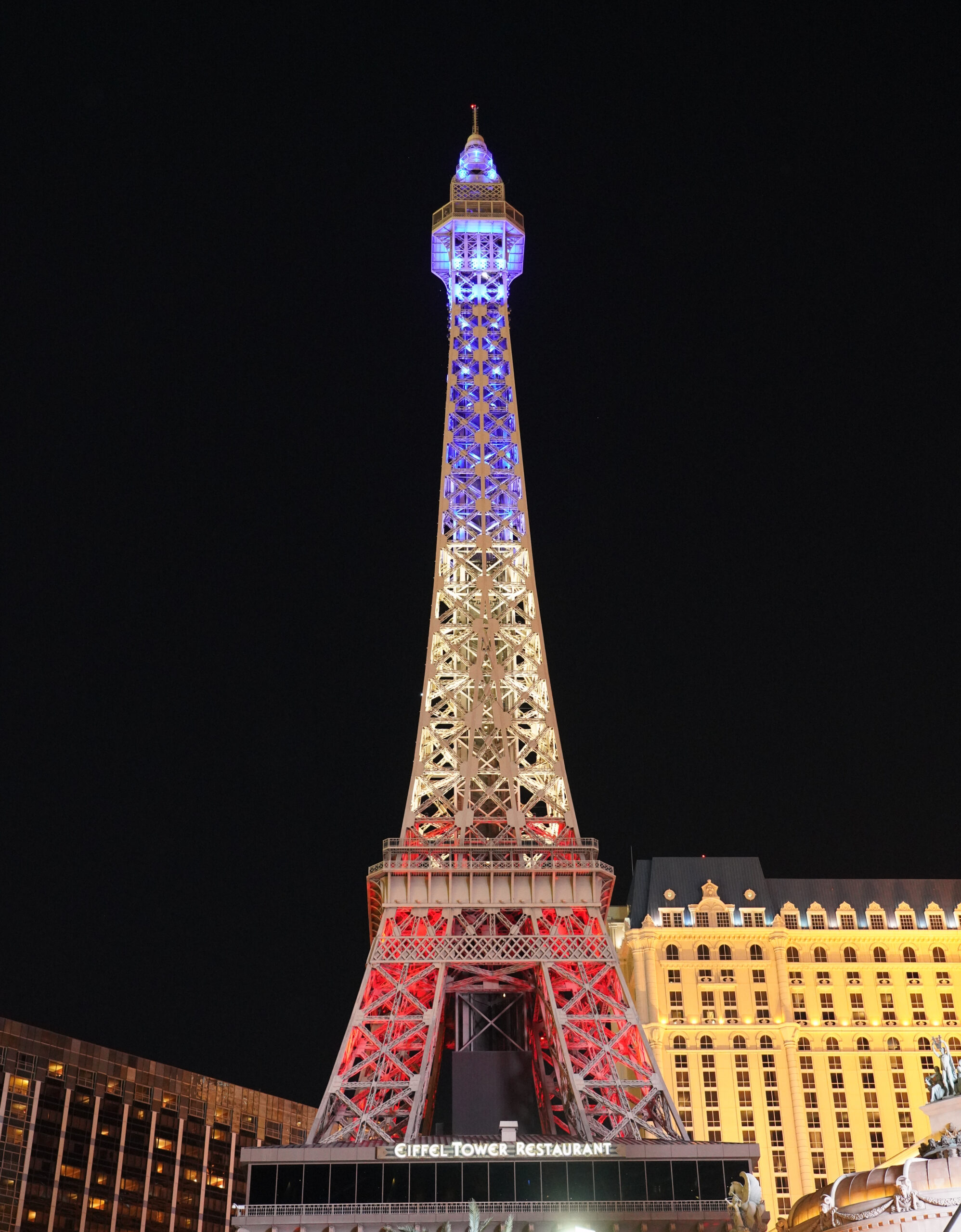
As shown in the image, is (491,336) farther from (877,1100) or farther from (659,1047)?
(877,1100)

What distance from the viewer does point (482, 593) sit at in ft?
334

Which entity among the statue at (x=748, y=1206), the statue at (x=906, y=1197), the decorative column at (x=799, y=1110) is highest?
the decorative column at (x=799, y=1110)

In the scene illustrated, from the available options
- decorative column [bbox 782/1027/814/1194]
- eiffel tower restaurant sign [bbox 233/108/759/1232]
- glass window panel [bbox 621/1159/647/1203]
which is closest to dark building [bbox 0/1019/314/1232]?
decorative column [bbox 782/1027/814/1194]

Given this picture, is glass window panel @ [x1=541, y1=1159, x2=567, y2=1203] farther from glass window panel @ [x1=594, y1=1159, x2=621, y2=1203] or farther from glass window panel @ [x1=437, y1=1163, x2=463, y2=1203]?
glass window panel @ [x1=437, y1=1163, x2=463, y2=1203]

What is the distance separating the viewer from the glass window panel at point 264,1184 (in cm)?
7162

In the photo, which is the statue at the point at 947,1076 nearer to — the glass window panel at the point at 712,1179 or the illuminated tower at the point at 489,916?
the glass window panel at the point at 712,1179

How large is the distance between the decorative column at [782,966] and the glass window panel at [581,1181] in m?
57.9

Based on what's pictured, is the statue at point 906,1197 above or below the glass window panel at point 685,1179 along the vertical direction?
below

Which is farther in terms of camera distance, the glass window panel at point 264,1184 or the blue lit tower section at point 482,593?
the blue lit tower section at point 482,593

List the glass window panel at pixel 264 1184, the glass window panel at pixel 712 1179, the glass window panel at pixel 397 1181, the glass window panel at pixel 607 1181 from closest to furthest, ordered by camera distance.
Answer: the glass window panel at pixel 397 1181 → the glass window panel at pixel 607 1181 → the glass window panel at pixel 264 1184 → the glass window panel at pixel 712 1179

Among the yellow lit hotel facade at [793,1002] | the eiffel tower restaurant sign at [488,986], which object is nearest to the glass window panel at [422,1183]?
the eiffel tower restaurant sign at [488,986]

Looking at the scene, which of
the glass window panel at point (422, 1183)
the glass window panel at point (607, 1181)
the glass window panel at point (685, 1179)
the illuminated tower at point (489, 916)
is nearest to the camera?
the glass window panel at point (422, 1183)

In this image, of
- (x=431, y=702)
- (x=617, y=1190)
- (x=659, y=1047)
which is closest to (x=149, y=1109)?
(x=659, y=1047)

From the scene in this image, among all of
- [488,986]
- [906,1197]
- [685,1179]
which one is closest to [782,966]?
[488,986]
